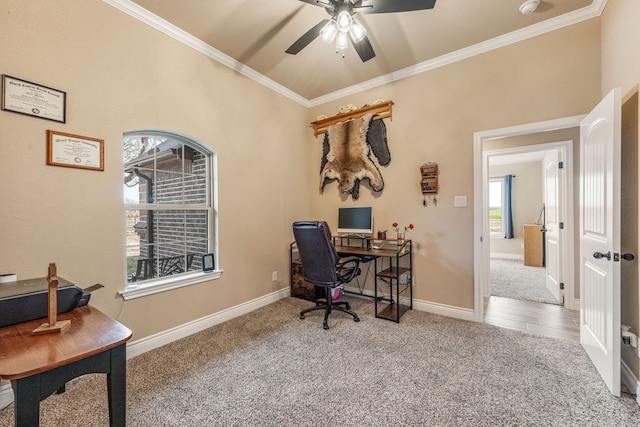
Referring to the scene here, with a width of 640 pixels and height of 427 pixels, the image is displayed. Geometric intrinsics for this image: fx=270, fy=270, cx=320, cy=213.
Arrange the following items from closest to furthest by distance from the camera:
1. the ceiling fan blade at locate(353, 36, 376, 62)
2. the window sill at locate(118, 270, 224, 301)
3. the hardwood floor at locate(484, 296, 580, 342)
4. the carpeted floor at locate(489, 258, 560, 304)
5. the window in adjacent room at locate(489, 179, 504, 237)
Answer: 1. the ceiling fan blade at locate(353, 36, 376, 62)
2. the window sill at locate(118, 270, 224, 301)
3. the hardwood floor at locate(484, 296, 580, 342)
4. the carpeted floor at locate(489, 258, 560, 304)
5. the window in adjacent room at locate(489, 179, 504, 237)

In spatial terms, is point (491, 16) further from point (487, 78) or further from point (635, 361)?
point (635, 361)

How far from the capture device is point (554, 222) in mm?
3746

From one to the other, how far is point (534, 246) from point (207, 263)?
646 centimetres

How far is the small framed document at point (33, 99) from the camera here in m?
1.73

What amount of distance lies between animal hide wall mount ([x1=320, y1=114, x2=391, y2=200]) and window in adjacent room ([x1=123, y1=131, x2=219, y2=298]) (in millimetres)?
1668

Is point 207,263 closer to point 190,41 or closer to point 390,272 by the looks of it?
point 390,272

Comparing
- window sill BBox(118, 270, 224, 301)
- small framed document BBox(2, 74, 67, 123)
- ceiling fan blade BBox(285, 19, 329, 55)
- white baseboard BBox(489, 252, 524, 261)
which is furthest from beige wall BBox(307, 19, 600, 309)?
white baseboard BBox(489, 252, 524, 261)

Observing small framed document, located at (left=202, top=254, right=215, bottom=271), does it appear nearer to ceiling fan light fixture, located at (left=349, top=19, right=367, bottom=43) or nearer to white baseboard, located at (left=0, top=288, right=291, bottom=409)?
white baseboard, located at (left=0, top=288, right=291, bottom=409)

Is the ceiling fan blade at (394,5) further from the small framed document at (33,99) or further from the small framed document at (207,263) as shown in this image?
the small framed document at (207,263)

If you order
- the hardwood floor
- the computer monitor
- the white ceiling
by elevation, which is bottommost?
the hardwood floor

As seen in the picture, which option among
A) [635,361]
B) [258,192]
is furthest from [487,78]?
[258,192]

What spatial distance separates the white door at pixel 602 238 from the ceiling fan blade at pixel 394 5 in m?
1.33

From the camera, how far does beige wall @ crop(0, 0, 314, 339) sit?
178cm

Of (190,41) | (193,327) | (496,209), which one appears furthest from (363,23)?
(496,209)
